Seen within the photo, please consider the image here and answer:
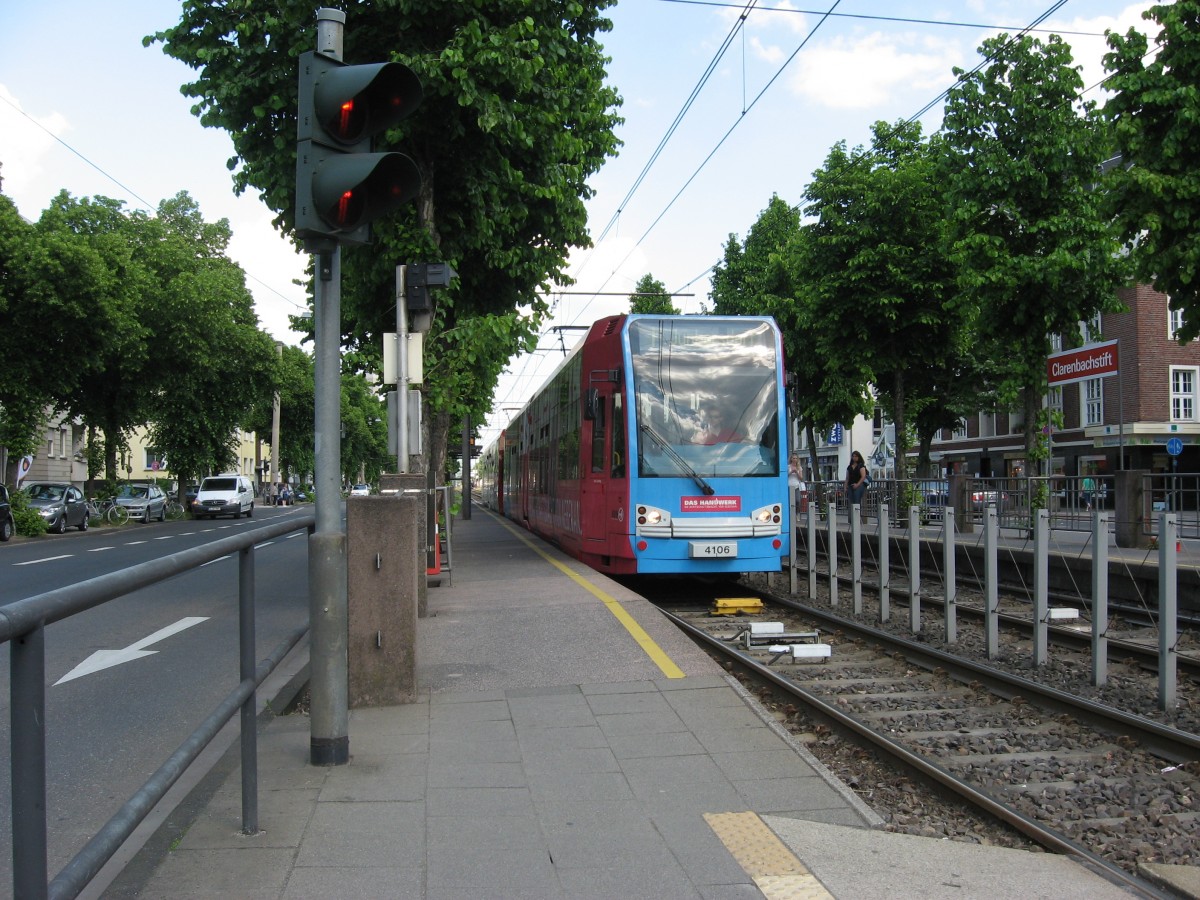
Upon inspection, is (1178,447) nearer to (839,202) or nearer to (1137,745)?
(839,202)

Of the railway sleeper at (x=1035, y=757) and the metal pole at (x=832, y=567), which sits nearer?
the railway sleeper at (x=1035, y=757)

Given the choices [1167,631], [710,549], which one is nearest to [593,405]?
[710,549]

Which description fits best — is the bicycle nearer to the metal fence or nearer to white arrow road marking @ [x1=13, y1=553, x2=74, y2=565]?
white arrow road marking @ [x1=13, y1=553, x2=74, y2=565]

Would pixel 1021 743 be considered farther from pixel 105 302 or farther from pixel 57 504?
pixel 57 504

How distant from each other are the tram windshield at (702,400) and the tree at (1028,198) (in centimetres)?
1139

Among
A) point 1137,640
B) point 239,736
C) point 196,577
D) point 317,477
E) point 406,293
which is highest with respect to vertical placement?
point 406,293

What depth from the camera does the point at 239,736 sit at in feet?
13.0

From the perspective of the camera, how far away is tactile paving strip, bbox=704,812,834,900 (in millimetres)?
3430

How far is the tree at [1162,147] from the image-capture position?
1448cm

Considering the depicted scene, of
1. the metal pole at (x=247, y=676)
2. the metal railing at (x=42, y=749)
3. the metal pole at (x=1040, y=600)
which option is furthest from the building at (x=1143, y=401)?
the metal railing at (x=42, y=749)

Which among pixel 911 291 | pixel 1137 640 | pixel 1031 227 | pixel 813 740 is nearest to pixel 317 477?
pixel 813 740

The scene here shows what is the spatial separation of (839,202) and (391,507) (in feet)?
84.1

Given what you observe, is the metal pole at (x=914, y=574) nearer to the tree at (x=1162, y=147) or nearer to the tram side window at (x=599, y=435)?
the tram side window at (x=599, y=435)

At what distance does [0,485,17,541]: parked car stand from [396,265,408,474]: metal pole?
69.8ft
